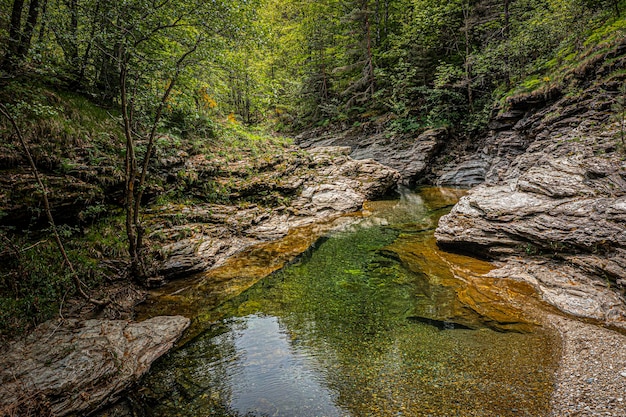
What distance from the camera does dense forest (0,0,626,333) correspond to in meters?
6.12

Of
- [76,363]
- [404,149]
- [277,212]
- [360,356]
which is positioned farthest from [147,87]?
[404,149]

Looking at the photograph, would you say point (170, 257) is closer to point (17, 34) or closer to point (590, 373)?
point (17, 34)

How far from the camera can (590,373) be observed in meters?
3.63

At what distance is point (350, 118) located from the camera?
2816 cm

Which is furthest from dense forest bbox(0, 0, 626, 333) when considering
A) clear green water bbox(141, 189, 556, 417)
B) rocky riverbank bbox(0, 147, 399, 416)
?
clear green water bbox(141, 189, 556, 417)

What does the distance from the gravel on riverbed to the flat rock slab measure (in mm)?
5724

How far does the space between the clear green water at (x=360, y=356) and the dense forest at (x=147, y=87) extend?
2990 millimetres

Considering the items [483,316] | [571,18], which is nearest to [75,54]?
[483,316]

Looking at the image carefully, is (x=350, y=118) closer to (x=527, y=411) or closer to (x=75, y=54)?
(x=75, y=54)

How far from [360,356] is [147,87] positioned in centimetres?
832

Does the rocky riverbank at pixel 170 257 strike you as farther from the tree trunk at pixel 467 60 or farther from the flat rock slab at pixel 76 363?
the tree trunk at pixel 467 60

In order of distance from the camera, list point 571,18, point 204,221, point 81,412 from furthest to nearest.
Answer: point 571,18 → point 204,221 → point 81,412

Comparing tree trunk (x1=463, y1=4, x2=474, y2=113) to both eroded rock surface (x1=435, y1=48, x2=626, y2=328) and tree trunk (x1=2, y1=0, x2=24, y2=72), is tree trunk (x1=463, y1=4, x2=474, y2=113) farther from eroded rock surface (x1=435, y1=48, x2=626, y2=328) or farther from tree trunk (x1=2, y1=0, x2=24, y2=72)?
tree trunk (x1=2, y1=0, x2=24, y2=72)

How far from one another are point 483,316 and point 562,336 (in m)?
1.13
